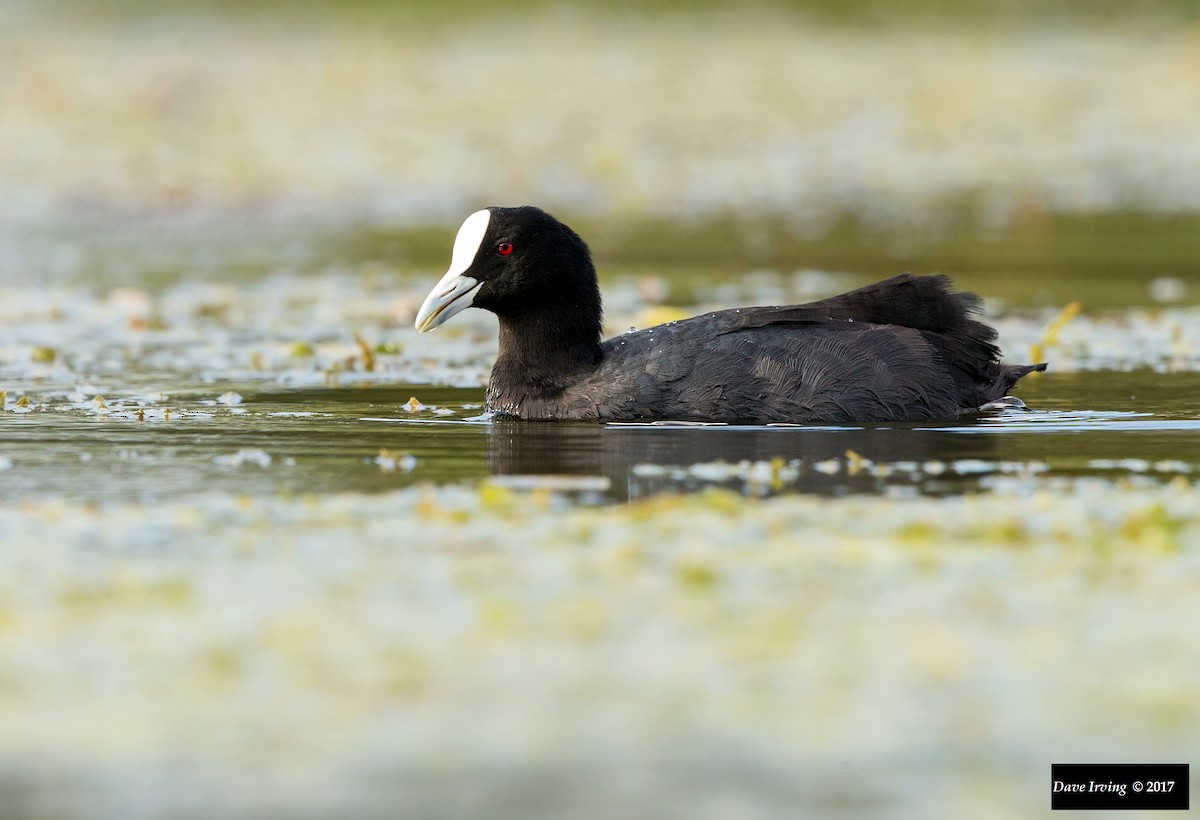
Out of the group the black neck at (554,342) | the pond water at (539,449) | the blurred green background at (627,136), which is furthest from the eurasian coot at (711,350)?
the blurred green background at (627,136)

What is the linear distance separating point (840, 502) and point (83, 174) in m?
16.0

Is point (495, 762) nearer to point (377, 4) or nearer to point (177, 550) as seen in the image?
point (177, 550)

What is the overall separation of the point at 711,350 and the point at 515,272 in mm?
996

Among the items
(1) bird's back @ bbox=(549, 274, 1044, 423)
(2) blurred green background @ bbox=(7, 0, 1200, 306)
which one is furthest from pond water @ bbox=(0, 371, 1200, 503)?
(2) blurred green background @ bbox=(7, 0, 1200, 306)

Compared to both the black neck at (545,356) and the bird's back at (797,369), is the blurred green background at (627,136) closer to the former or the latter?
the bird's back at (797,369)

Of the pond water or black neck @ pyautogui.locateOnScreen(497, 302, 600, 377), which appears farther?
black neck @ pyautogui.locateOnScreen(497, 302, 600, 377)

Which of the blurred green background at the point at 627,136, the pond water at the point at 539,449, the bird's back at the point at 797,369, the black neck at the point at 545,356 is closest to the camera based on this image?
the pond water at the point at 539,449

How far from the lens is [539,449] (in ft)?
24.2

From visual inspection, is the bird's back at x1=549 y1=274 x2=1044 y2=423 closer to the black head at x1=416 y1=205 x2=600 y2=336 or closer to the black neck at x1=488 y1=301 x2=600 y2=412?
the black neck at x1=488 y1=301 x2=600 y2=412

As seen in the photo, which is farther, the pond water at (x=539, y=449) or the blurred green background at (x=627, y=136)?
the blurred green background at (x=627, y=136)

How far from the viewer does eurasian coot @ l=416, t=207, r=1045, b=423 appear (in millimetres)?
7867

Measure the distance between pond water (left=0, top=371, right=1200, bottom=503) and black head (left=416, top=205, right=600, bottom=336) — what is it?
0.54 meters

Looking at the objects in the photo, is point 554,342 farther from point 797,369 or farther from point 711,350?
point 797,369

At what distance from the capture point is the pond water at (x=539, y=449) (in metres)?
6.48
